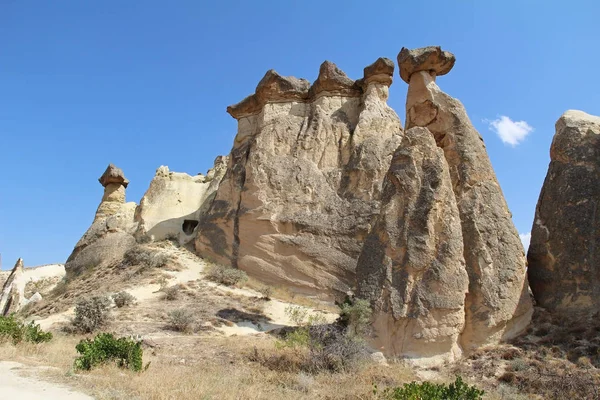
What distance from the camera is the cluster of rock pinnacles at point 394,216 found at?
904 cm

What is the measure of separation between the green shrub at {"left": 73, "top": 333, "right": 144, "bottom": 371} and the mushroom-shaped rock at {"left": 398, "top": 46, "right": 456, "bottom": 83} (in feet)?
29.3

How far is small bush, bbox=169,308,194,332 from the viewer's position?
12.0 meters

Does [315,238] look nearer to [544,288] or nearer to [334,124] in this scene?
[334,124]

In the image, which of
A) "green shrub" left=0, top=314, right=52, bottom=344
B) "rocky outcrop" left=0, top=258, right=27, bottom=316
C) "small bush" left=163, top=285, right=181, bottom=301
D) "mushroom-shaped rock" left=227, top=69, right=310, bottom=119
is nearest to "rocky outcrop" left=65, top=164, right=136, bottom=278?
"rocky outcrop" left=0, top=258, right=27, bottom=316

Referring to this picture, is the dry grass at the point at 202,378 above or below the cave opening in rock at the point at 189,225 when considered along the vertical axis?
below

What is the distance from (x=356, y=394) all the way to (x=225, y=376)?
199 cm

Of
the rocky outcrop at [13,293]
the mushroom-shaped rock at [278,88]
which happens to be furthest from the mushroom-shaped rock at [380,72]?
the rocky outcrop at [13,293]

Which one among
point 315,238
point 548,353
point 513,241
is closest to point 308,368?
point 548,353

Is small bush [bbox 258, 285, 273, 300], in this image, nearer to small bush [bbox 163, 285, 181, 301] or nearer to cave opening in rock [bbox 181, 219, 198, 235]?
small bush [bbox 163, 285, 181, 301]

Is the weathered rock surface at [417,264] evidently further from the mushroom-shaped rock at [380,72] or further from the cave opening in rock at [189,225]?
the cave opening in rock at [189,225]

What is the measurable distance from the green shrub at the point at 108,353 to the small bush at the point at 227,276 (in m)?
8.04

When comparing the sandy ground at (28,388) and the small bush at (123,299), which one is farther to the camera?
the small bush at (123,299)

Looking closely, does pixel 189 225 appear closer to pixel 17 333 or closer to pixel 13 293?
pixel 13 293

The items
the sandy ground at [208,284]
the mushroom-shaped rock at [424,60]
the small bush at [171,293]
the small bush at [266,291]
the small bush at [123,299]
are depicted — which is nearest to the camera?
the mushroom-shaped rock at [424,60]
